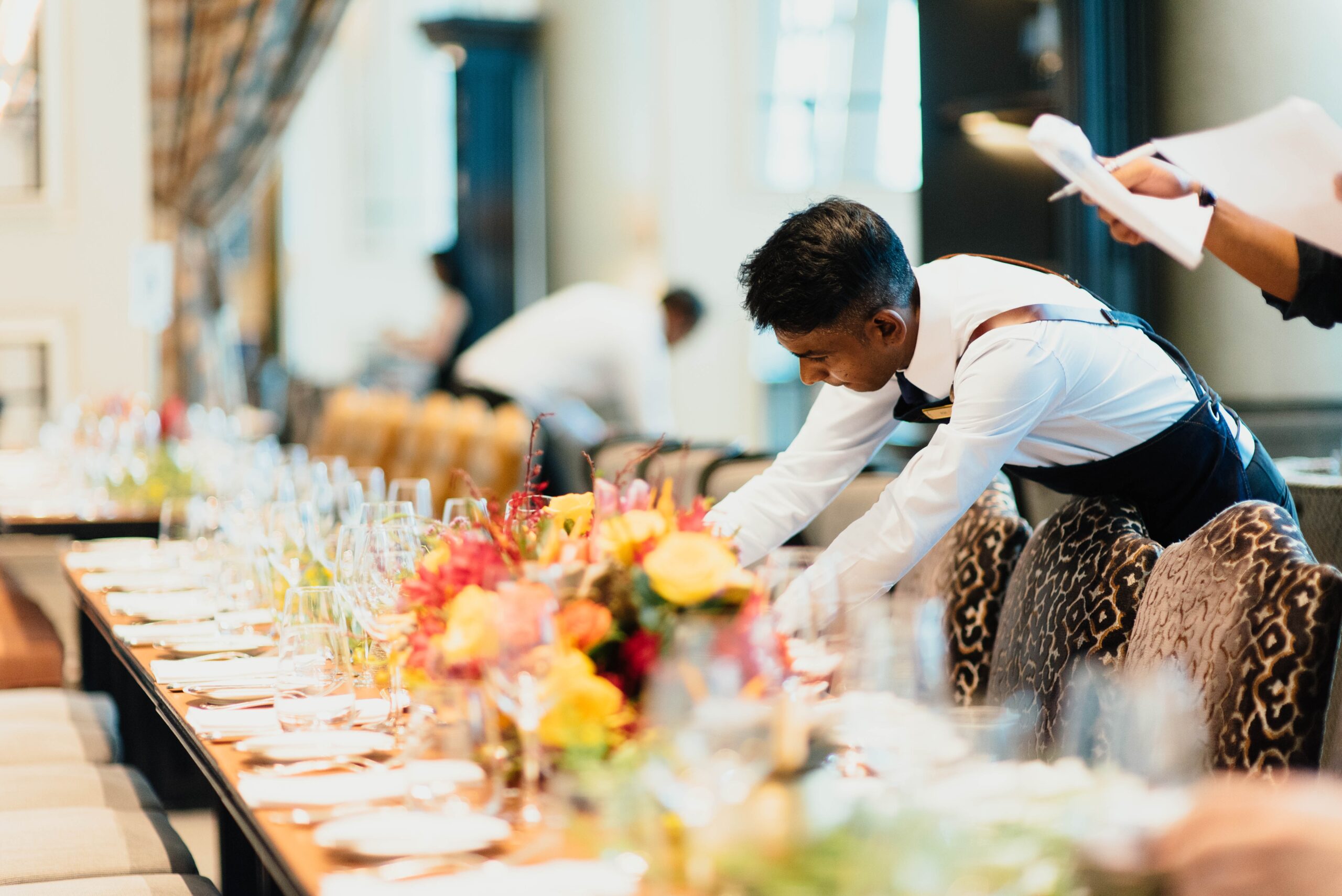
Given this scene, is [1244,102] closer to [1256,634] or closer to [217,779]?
[1256,634]

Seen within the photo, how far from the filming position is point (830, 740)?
1.09m

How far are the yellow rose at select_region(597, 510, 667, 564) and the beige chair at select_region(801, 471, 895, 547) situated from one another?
4.99 ft

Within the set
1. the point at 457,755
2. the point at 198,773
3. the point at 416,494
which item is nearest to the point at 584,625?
the point at 457,755

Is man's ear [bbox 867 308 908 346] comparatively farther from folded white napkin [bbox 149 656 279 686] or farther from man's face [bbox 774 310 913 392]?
folded white napkin [bbox 149 656 279 686]

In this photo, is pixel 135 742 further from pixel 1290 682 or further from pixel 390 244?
A: pixel 390 244

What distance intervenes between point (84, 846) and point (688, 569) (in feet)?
3.94

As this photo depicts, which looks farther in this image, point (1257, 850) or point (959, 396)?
point (959, 396)

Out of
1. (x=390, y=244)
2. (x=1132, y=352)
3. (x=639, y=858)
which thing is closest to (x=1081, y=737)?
(x=639, y=858)

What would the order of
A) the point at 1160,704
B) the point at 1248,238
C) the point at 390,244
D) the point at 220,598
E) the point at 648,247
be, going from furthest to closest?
1. the point at 390,244
2. the point at 648,247
3. the point at 220,598
4. the point at 1248,238
5. the point at 1160,704

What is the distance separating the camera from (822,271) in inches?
73.0

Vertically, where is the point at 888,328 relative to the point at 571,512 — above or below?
above

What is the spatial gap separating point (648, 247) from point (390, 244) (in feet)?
14.4

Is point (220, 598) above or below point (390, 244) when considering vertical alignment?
below

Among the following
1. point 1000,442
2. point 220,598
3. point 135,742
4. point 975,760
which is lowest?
point 135,742
